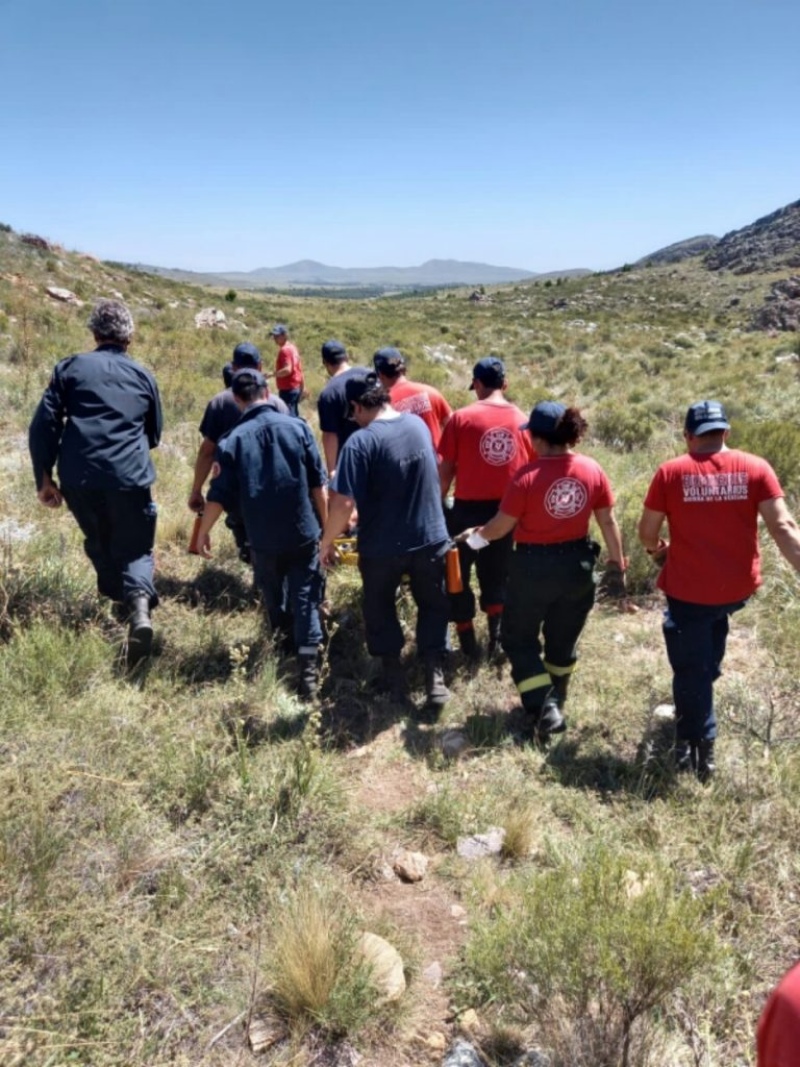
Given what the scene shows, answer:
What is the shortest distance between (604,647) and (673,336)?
2672 cm

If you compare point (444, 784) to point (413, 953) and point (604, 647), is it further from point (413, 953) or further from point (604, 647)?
point (604, 647)

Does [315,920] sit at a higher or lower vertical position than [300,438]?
lower

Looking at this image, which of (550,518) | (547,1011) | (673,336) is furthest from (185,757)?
(673,336)

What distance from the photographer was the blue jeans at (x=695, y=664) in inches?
133

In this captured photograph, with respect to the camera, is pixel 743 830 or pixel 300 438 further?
pixel 300 438

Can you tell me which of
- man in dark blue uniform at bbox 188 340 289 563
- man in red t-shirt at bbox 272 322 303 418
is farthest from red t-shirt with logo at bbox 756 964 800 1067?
man in red t-shirt at bbox 272 322 303 418

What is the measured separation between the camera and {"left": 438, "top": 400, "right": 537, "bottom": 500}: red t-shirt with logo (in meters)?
4.41

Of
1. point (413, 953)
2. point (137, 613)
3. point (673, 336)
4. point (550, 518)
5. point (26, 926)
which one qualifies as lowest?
point (413, 953)

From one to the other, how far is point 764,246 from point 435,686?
82376 millimetres

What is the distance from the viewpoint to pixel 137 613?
391 centimetres

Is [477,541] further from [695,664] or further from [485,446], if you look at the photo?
[695,664]

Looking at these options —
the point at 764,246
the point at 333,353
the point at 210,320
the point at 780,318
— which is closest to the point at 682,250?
the point at 764,246

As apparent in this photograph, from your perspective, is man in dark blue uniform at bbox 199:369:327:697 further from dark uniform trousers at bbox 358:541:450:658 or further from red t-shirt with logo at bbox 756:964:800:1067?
red t-shirt with logo at bbox 756:964:800:1067

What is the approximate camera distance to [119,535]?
4141mm
